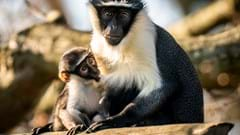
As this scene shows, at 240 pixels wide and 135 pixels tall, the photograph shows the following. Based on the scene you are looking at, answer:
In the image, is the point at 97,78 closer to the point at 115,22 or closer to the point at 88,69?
the point at 88,69

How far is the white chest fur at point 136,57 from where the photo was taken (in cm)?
704

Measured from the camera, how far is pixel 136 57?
7.08 m

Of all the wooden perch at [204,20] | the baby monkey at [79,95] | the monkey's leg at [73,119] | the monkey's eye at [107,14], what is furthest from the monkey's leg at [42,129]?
the wooden perch at [204,20]

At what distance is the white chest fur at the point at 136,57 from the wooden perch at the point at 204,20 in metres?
4.05

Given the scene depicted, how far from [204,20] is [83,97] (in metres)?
4.31

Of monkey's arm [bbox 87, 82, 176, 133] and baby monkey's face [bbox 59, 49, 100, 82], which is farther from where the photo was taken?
baby monkey's face [bbox 59, 49, 100, 82]

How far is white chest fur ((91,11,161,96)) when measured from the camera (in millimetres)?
7039

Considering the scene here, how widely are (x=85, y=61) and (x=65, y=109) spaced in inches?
17.7

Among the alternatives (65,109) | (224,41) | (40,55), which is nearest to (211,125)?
(65,109)

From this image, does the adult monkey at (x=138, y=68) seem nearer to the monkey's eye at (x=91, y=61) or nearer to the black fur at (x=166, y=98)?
the black fur at (x=166, y=98)

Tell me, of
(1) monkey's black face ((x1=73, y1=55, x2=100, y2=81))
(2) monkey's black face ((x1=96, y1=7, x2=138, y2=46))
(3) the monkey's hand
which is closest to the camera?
(3) the monkey's hand

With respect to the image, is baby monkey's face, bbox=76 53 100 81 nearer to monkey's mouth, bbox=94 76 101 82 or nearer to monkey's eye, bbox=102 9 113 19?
monkey's mouth, bbox=94 76 101 82

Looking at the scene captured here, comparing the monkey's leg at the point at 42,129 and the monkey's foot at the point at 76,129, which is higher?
the monkey's foot at the point at 76,129

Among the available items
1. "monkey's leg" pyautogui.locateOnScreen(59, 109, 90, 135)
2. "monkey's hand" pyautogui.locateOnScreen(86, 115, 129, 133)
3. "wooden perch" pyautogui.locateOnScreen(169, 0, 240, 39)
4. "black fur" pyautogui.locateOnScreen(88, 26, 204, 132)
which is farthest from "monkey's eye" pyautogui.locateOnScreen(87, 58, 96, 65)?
"wooden perch" pyautogui.locateOnScreen(169, 0, 240, 39)
